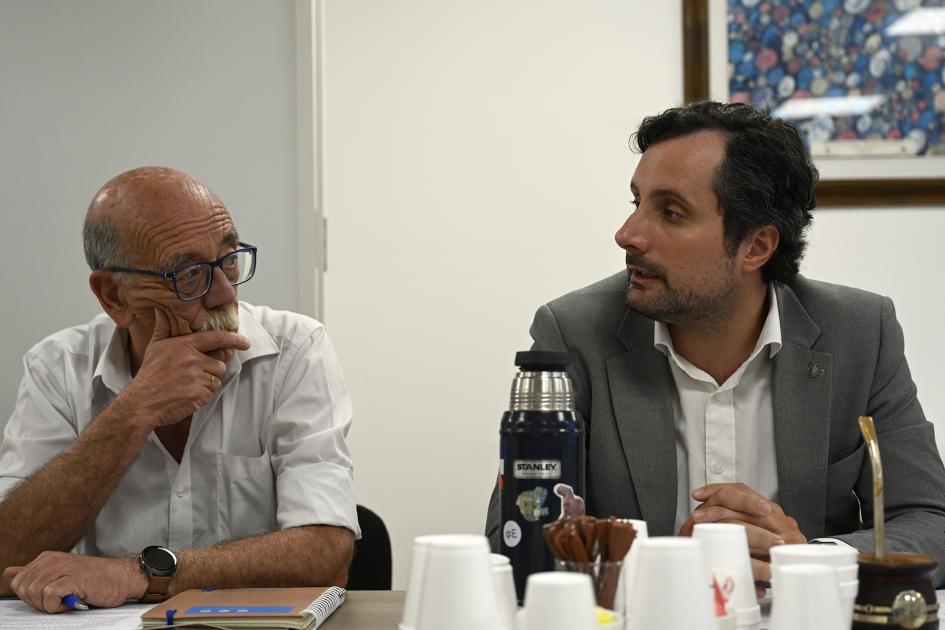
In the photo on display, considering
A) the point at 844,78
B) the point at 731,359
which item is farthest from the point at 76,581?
the point at 844,78

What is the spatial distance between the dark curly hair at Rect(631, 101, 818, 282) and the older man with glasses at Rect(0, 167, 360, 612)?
82cm

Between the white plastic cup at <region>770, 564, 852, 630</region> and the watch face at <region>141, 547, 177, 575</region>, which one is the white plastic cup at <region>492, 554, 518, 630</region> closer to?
the white plastic cup at <region>770, 564, 852, 630</region>

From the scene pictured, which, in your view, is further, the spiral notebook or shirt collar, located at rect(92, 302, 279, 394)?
shirt collar, located at rect(92, 302, 279, 394)

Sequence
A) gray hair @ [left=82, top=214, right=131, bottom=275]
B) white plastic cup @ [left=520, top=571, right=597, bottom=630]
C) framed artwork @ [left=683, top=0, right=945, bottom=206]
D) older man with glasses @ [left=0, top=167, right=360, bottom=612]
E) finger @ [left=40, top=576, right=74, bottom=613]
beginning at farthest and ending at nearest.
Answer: framed artwork @ [left=683, top=0, right=945, bottom=206] < gray hair @ [left=82, top=214, right=131, bottom=275] < older man with glasses @ [left=0, top=167, right=360, bottom=612] < finger @ [left=40, top=576, right=74, bottom=613] < white plastic cup @ [left=520, top=571, right=597, bottom=630]

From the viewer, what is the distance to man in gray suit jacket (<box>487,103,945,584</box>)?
1.80 metres

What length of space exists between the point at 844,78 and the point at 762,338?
118 centimetres

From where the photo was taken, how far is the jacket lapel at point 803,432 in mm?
1797

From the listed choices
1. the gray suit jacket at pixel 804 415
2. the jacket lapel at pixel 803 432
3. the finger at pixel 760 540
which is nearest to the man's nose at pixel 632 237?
the gray suit jacket at pixel 804 415

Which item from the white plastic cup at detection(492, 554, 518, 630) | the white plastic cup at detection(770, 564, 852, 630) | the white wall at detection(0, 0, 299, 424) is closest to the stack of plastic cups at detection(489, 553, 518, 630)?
the white plastic cup at detection(492, 554, 518, 630)

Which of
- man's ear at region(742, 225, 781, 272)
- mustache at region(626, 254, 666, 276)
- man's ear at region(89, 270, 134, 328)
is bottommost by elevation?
man's ear at region(89, 270, 134, 328)

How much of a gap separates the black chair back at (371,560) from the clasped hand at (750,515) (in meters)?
0.73

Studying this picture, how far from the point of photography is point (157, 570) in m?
1.41

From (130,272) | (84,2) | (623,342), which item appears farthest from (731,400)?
(84,2)

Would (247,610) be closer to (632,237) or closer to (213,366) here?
(213,366)
